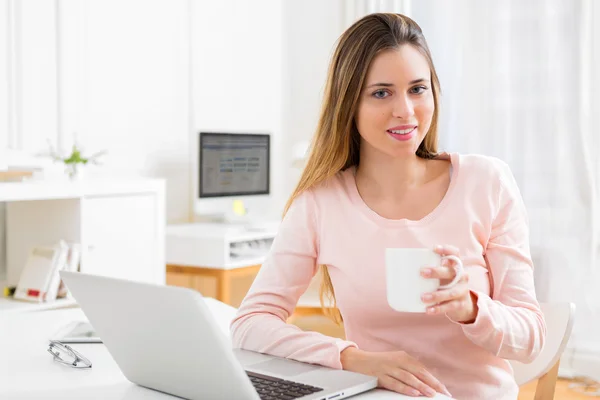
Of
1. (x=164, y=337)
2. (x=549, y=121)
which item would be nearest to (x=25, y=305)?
(x=164, y=337)

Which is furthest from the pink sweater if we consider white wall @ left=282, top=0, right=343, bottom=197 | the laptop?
white wall @ left=282, top=0, right=343, bottom=197

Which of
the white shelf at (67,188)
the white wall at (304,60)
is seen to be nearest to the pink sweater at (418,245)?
the white shelf at (67,188)

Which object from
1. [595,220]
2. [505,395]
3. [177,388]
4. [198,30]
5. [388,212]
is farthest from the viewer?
[198,30]

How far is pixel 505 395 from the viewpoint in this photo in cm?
144

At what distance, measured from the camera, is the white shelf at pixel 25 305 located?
2949mm

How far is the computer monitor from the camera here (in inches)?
162

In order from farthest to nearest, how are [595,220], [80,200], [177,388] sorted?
[595,220], [80,200], [177,388]

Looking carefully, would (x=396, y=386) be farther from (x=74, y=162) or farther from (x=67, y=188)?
(x=74, y=162)

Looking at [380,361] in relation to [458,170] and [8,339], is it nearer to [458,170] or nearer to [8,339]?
[458,170]

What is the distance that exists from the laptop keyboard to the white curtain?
3.05m

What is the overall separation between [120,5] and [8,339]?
2808mm

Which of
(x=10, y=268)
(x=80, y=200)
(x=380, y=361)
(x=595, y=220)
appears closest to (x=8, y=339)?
(x=380, y=361)

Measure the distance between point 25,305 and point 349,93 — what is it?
6.41 ft

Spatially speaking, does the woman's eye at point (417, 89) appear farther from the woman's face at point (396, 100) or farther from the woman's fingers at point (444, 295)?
the woman's fingers at point (444, 295)
